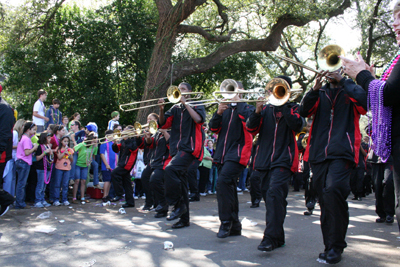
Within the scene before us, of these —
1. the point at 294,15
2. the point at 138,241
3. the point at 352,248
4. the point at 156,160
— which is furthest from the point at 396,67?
the point at 294,15

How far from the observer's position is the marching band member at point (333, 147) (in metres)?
3.96

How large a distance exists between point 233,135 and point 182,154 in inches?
43.1

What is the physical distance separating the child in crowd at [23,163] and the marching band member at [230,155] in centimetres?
482

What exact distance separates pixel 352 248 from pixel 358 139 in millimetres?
1567

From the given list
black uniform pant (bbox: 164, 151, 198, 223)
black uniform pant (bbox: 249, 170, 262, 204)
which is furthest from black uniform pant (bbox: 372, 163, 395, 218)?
black uniform pant (bbox: 164, 151, 198, 223)

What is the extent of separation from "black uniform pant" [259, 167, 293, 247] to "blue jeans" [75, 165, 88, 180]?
20.6ft

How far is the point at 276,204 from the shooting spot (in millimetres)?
4605

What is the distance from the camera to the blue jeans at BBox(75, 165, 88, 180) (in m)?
9.60

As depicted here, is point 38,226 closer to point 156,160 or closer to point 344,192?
point 156,160

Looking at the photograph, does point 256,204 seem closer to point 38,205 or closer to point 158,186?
point 158,186

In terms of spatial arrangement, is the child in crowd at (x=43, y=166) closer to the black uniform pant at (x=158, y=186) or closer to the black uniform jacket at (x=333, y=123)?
the black uniform pant at (x=158, y=186)

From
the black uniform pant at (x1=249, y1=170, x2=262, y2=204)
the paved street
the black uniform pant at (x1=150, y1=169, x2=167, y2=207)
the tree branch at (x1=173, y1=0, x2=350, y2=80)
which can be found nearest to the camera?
the paved street

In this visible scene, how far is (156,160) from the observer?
794 cm

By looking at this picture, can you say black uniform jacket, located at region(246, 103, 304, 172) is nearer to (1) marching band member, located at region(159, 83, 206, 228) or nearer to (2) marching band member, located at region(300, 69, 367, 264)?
(2) marching band member, located at region(300, 69, 367, 264)
